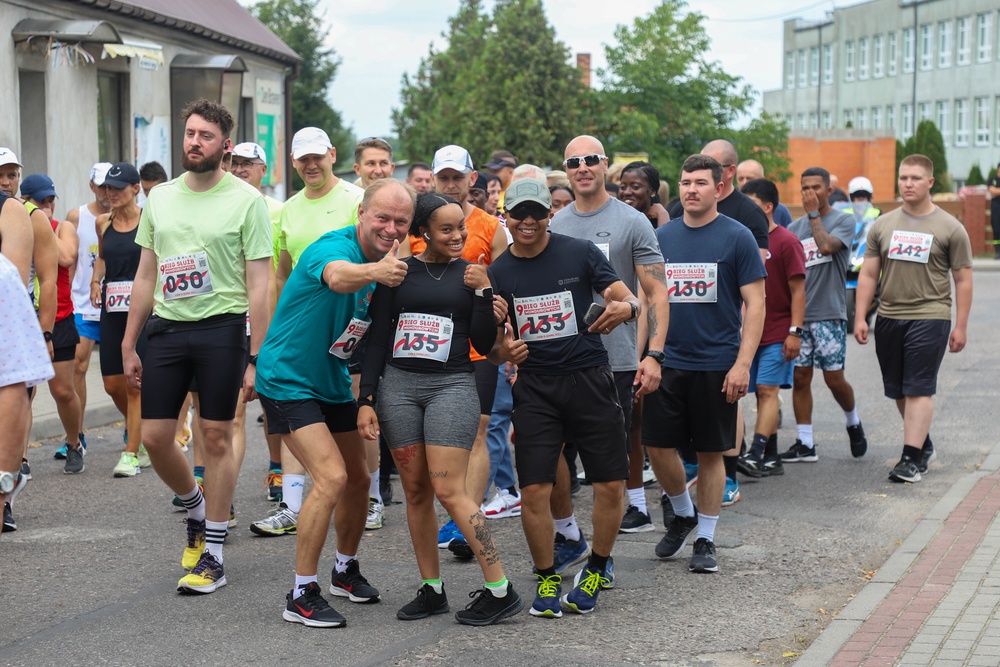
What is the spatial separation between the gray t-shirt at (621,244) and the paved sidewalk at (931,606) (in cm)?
162

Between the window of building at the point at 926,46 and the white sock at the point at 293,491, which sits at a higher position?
the window of building at the point at 926,46

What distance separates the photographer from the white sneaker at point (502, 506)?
8.01 metres

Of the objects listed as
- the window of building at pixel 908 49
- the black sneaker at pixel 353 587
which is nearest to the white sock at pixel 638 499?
the black sneaker at pixel 353 587

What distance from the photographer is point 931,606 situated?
5.91 metres

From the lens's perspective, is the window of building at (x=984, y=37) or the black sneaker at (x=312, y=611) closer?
the black sneaker at (x=312, y=611)

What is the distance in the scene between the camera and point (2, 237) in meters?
6.16

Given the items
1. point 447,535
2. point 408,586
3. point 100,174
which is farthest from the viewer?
point 100,174

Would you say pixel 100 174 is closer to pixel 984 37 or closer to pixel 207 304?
pixel 207 304

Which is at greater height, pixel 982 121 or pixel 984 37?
pixel 984 37

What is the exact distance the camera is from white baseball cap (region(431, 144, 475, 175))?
774cm

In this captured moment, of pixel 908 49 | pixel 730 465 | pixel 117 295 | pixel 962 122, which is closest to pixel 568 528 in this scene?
pixel 730 465

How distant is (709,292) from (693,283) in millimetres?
93

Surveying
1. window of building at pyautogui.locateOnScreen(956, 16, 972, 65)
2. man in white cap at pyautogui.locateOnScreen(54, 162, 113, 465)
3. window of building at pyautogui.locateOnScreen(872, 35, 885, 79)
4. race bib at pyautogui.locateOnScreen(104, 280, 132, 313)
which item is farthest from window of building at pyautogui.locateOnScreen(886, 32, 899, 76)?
race bib at pyautogui.locateOnScreen(104, 280, 132, 313)

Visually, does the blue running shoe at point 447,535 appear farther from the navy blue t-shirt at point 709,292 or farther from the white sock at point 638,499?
the navy blue t-shirt at point 709,292
